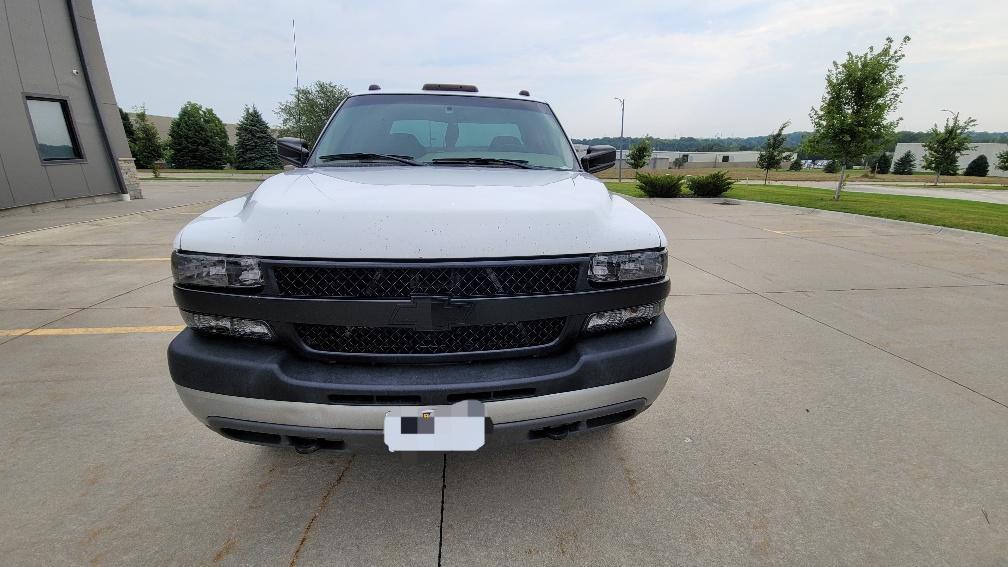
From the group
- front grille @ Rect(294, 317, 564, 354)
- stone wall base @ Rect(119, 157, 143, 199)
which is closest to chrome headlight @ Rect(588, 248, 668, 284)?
front grille @ Rect(294, 317, 564, 354)

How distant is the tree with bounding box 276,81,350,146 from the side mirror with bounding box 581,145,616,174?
37.5 metres

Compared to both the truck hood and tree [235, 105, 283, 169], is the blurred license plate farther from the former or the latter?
tree [235, 105, 283, 169]

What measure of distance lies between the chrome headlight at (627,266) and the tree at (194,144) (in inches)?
1978

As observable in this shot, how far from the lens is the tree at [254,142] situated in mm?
42312

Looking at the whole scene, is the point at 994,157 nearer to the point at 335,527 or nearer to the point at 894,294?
the point at 894,294

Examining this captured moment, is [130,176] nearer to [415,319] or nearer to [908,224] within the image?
[415,319]

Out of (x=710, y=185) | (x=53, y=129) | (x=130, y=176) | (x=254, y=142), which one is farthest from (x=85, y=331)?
(x=254, y=142)

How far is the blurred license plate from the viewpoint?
1.60 meters

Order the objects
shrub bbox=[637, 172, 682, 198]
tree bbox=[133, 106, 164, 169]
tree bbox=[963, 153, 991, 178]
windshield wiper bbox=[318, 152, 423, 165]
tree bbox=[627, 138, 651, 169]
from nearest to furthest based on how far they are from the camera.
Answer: windshield wiper bbox=[318, 152, 423, 165] → shrub bbox=[637, 172, 682, 198] → tree bbox=[133, 106, 164, 169] → tree bbox=[627, 138, 651, 169] → tree bbox=[963, 153, 991, 178]

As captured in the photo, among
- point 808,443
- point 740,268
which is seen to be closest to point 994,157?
point 740,268

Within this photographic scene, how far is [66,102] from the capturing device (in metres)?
12.0

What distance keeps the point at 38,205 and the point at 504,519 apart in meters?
14.4

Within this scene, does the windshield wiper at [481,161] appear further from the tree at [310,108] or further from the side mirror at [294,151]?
the tree at [310,108]

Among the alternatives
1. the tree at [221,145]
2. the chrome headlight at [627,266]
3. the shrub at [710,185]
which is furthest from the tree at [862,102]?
the tree at [221,145]
